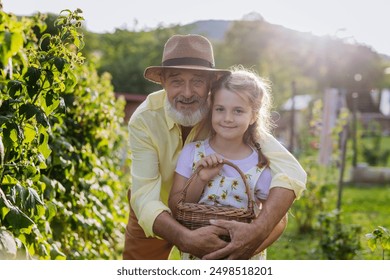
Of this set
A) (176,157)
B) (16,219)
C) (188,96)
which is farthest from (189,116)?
(16,219)

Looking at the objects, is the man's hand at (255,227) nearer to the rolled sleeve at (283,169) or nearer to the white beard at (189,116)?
the rolled sleeve at (283,169)

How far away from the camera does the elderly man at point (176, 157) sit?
2.93 metres

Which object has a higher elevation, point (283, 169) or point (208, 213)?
point (283, 169)

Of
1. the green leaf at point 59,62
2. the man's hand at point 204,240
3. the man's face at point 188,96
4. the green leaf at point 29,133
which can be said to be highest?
the green leaf at point 59,62

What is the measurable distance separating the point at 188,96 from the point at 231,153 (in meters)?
0.35

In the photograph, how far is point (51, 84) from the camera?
109 inches

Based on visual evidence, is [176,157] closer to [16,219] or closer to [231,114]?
[231,114]

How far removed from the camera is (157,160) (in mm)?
3291

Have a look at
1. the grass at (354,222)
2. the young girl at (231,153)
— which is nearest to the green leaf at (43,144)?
the young girl at (231,153)

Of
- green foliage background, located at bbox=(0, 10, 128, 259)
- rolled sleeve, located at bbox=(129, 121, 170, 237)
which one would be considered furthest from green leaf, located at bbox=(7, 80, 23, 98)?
rolled sleeve, located at bbox=(129, 121, 170, 237)

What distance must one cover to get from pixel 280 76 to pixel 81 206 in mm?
13941
